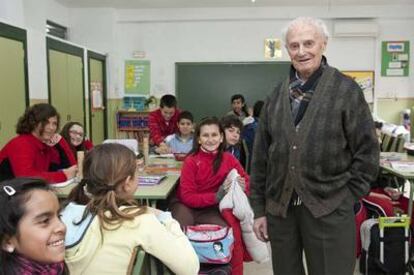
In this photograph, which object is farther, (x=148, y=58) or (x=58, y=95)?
(x=148, y=58)

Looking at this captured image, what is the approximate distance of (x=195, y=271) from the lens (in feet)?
Result: 4.93

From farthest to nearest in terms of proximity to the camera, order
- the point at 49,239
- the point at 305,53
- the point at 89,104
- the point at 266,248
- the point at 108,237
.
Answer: the point at 89,104, the point at 266,248, the point at 305,53, the point at 108,237, the point at 49,239

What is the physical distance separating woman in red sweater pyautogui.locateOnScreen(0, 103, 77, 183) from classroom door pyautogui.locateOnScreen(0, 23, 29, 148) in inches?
67.5

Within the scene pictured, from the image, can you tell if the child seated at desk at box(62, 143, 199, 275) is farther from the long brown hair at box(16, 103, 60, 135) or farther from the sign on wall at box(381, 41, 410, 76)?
the sign on wall at box(381, 41, 410, 76)

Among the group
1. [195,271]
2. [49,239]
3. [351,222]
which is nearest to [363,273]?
[351,222]

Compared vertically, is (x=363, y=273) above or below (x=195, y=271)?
below

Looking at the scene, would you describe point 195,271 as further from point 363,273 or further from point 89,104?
point 89,104

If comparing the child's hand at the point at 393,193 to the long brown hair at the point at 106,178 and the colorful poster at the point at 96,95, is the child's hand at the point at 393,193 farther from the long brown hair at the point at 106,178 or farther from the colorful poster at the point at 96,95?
the colorful poster at the point at 96,95

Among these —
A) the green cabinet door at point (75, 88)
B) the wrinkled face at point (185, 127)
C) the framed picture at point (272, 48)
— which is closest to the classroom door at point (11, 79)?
the green cabinet door at point (75, 88)

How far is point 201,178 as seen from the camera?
307 cm

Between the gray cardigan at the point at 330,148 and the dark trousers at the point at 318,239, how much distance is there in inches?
1.8

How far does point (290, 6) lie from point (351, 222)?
620cm

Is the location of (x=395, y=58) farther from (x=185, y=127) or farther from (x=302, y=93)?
(x=302, y=93)

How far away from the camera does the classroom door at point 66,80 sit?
583cm
